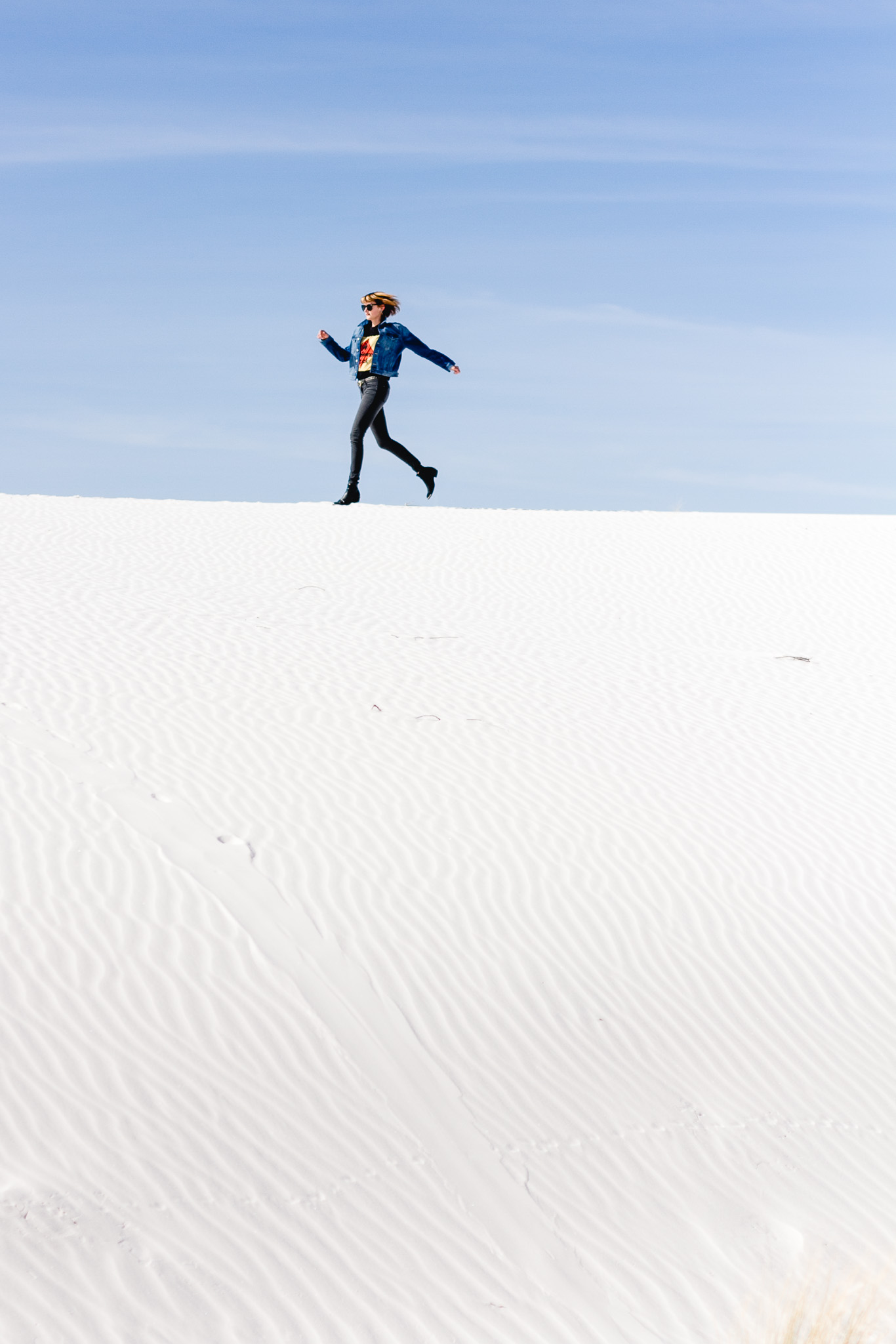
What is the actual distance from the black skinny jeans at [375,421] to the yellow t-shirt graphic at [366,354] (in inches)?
4.9

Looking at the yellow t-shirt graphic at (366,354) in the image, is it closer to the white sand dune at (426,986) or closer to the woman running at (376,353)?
the woman running at (376,353)

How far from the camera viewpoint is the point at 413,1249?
162 inches

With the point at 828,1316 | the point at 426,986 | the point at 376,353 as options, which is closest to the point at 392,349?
the point at 376,353

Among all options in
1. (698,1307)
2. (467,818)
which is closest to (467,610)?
(467,818)

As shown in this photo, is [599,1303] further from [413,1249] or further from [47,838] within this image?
[47,838]

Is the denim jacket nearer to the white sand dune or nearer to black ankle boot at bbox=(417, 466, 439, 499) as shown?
black ankle boot at bbox=(417, 466, 439, 499)

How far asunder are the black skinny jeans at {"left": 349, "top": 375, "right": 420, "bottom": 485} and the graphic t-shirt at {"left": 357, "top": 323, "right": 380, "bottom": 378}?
0.46ft

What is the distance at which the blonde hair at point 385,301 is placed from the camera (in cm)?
1489

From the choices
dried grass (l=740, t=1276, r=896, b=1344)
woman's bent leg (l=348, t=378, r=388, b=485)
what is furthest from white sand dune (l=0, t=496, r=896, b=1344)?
woman's bent leg (l=348, t=378, r=388, b=485)

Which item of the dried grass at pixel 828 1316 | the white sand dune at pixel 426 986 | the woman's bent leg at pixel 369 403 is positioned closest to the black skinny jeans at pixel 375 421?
the woman's bent leg at pixel 369 403

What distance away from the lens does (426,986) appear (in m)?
5.51

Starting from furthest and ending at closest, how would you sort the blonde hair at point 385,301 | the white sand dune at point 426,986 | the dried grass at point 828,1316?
the blonde hair at point 385,301 → the white sand dune at point 426,986 → the dried grass at point 828,1316

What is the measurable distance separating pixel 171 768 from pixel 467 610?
5576mm

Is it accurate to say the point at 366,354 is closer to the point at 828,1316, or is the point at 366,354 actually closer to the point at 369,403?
the point at 369,403
